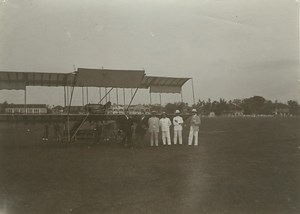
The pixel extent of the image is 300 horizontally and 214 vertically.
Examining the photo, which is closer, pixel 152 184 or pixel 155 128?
pixel 152 184

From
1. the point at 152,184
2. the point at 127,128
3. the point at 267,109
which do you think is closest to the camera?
the point at 152,184

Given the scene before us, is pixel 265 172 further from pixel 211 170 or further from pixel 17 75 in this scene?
pixel 17 75

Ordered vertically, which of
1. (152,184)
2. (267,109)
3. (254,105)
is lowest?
(152,184)

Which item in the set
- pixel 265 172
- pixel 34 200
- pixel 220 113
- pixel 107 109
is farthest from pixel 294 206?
pixel 220 113

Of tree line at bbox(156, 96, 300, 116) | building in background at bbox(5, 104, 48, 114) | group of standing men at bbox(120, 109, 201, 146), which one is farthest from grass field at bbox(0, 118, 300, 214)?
tree line at bbox(156, 96, 300, 116)

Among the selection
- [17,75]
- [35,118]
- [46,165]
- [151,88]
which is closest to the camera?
[46,165]

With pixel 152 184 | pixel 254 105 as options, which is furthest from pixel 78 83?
pixel 254 105

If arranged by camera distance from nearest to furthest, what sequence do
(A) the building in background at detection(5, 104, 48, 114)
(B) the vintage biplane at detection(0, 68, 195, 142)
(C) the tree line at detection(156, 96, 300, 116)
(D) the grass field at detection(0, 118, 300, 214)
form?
(D) the grass field at detection(0, 118, 300, 214) → (B) the vintage biplane at detection(0, 68, 195, 142) → (A) the building in background at detection(5, 104, 48, 114) → (C) the tree line at detection(156, 96, 300, 116)

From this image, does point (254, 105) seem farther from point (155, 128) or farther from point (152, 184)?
point (152, 184)

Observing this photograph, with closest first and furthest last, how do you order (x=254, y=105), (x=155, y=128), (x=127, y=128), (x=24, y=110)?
(x=127, y=128), (x=155, y=128), (x=24, y=110), (x=254, y=105)

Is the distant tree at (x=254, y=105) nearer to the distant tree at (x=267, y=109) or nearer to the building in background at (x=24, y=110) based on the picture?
the distant tree at (x=267, y=109)

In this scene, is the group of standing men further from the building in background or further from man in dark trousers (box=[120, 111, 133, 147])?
the building in background
